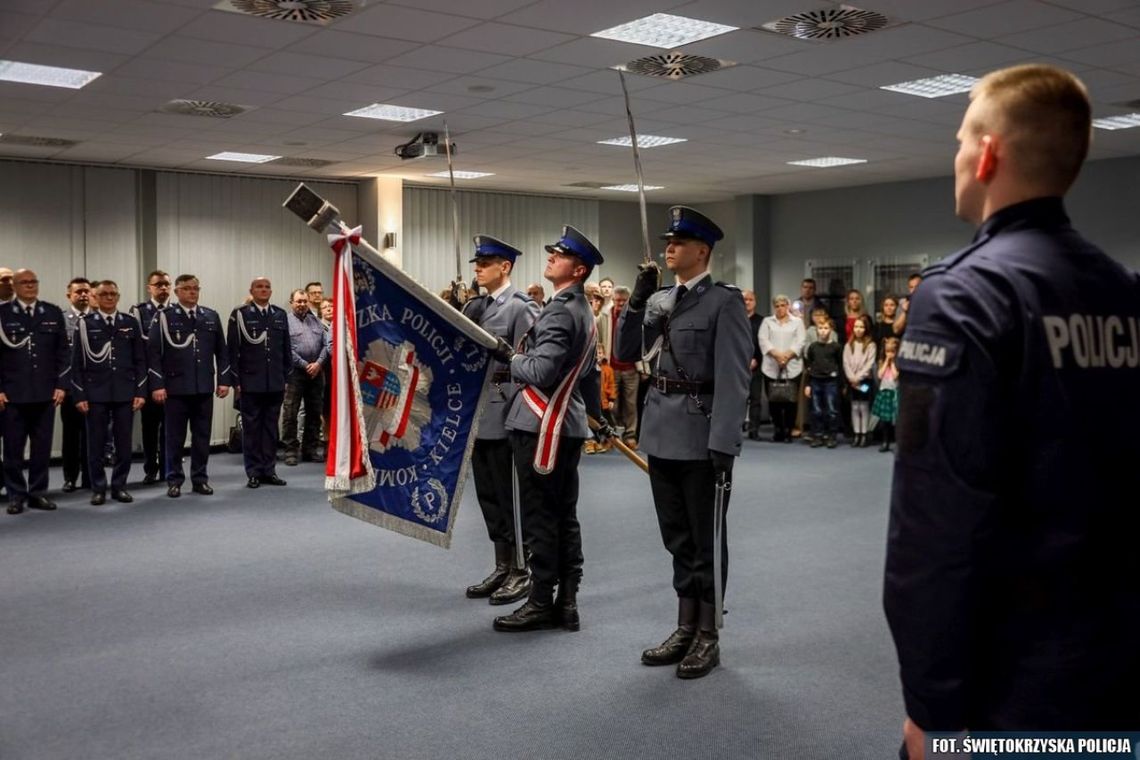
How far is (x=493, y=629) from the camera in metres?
4.10

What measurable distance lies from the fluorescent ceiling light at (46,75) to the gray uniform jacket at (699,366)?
14.4 feet

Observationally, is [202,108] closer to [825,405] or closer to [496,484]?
[496,484]

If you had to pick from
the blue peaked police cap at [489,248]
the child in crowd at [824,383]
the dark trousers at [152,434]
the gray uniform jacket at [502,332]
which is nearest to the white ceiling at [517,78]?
the blue peaked police cap at [489,248]

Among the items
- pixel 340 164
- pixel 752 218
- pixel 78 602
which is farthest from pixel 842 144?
pixel 78 602

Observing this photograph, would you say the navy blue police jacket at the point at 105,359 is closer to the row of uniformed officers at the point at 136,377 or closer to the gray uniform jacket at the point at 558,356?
the row of uniformed officers at the point at 136,377

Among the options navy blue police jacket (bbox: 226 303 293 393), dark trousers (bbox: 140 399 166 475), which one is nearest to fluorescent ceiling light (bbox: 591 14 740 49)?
navy blue police jacket (bbox: 226 303 293 393)

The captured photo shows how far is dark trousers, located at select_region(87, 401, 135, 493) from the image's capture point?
7.15m

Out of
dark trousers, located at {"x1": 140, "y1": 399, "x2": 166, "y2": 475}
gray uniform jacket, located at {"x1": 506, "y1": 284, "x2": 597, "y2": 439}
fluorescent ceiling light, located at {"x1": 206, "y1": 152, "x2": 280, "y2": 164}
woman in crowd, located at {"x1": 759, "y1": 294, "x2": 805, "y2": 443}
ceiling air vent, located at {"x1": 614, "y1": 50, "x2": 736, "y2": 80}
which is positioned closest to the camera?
gray uniform jacket, located at {"x1": 506, "y1": 284, "x2": 597, "y2": 439}

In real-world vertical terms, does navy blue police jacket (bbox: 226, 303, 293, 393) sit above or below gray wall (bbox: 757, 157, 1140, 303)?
below

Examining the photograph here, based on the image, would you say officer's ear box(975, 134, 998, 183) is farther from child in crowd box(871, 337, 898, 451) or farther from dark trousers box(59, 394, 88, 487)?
child in crowd box(871, 337, 898, 451)

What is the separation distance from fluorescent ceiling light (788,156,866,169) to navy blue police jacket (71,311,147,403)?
6379mm

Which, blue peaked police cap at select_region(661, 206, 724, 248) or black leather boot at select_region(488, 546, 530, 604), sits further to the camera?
black leather boot at select_region(488, 546, 530, 604)

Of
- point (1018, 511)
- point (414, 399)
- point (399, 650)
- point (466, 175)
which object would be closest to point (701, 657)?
point (399, 650)

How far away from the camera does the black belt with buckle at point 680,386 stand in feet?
11.6
